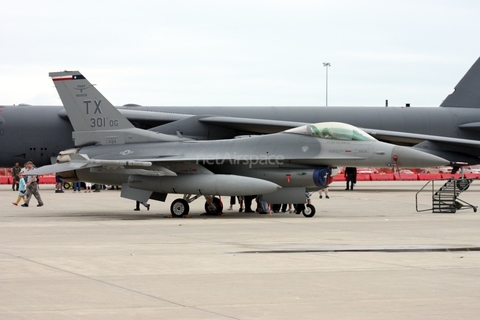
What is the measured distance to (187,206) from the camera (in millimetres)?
19359

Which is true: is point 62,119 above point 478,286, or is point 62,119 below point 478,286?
above

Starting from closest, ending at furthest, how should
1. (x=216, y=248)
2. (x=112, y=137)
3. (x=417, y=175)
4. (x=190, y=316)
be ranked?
(x=190, y=316) < (x=216, y=248) < (x=112, y=137) < (x=417, y=175)

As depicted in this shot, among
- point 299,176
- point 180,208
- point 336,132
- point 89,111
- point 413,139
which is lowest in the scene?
point 180,208

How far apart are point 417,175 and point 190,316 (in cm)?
4291

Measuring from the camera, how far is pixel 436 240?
12938 millimetres

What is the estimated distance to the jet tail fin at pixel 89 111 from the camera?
21141mm

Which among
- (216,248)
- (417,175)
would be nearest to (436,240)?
(216,248)

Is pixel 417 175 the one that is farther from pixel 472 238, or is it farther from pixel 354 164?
pixel 472 238

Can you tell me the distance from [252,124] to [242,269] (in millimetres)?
23651

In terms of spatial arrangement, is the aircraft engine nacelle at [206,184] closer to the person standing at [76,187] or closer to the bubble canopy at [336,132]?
the bubble canopy at [336,132]

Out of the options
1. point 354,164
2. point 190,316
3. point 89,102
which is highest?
point 89,102

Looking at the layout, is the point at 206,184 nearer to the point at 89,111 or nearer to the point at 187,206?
the point at 187,206

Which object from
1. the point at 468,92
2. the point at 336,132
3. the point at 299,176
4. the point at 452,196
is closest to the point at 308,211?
the point at 299,176

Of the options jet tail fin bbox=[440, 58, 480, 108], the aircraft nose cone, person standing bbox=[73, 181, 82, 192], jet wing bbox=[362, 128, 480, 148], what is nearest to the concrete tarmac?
the aircraft nose cone
